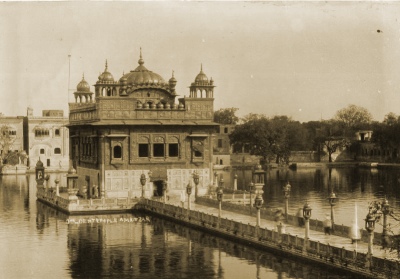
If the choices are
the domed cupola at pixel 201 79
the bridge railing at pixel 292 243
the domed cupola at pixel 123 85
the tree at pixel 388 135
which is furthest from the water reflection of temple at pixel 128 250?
the tree at pixel 388 135

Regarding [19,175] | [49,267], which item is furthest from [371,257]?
[19,175]

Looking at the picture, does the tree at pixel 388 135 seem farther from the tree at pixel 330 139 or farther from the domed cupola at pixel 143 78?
the domed cupola at pixel 143 78

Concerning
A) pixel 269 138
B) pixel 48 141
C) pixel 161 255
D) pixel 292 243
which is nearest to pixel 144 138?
pixel 161 255

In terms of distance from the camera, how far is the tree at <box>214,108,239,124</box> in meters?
114

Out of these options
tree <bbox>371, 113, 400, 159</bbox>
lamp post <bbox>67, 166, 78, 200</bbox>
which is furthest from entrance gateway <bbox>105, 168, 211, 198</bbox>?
tree <bbox>371, 113, 400, 159</bbox>

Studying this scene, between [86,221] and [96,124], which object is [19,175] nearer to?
[96,124]

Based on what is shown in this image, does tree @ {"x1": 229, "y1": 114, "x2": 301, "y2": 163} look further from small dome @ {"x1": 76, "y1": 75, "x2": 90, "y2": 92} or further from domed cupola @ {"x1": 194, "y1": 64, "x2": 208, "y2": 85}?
domed cupola @ {"x1": 194, "y1": 64, "x2": 208, "y2": 85}

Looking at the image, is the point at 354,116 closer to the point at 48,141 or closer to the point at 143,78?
the point at 48,141

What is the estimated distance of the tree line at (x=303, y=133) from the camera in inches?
3637

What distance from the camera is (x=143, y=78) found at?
51.6 meters

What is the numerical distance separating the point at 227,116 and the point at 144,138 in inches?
2616

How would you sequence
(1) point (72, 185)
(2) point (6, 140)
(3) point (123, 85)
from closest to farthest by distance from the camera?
1. (1) point (72, 185)
2. (3) point (123, 85)
3. (2) point (6, 140)

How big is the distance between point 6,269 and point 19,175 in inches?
2095

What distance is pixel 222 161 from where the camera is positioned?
9506cm
